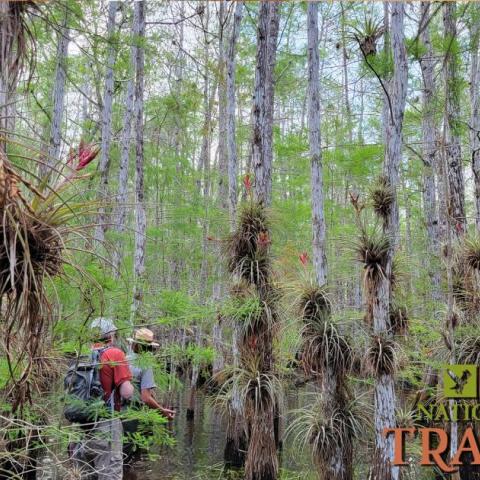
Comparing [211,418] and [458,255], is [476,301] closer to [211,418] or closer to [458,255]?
[458,255]

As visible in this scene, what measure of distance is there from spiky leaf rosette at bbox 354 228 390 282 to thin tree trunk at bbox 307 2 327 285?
6.69 feet

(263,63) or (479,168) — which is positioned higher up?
(263,63)

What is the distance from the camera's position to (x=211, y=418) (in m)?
9.40

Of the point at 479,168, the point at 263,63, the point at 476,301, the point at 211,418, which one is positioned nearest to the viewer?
the point at 476,301

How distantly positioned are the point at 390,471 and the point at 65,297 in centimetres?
295

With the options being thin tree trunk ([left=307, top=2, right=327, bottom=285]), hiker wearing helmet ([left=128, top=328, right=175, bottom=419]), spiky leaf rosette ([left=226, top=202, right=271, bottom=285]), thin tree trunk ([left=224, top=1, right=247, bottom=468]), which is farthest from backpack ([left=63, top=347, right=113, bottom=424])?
thin tree trunk ([left=307, top=2, right=327, bottom=285])

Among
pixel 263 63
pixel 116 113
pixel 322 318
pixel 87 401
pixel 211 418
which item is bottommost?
pixel 211 418

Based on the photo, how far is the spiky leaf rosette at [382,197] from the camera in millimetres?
4355

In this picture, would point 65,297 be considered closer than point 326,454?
Yes

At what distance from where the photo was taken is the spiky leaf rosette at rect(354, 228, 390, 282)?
14.0ft

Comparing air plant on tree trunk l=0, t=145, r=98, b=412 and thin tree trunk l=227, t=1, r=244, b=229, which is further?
thin tree trunk l=227, t=1, r=244, b=229

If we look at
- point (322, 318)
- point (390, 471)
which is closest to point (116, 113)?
point (322, 318)

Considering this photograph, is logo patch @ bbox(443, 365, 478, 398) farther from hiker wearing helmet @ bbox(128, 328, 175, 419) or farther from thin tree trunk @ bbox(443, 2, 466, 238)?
hiker wearing helmet @ bbox(128, 328, 175, 419)

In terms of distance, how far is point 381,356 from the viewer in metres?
4.14
